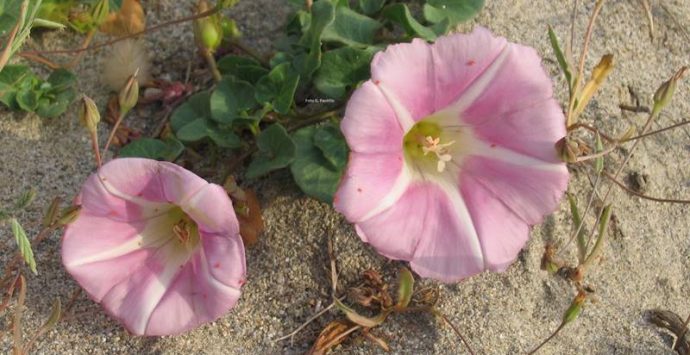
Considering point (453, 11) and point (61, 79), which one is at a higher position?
point (453, 11)

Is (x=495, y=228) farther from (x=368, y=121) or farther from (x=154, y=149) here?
(x=154, y=149)

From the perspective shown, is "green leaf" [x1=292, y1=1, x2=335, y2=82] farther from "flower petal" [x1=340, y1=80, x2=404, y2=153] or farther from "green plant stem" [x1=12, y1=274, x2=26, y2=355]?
"green plant stem" [x1=12, y1=274, x2=26, y2=355]

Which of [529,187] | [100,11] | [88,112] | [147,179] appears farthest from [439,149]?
[100,11]

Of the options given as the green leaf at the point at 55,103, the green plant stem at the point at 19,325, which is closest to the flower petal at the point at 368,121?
the green plant stem at the point at 19,325

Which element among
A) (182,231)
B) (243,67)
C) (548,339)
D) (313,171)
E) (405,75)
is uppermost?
(405,75)

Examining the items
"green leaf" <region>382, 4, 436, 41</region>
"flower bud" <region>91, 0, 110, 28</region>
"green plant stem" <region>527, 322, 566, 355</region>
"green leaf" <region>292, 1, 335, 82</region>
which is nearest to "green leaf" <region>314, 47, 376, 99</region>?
"green leaf" <region>292, 1, 335, 82</region>

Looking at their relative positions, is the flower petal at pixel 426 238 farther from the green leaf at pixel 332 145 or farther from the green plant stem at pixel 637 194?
the green plant stem at pixel 637 194

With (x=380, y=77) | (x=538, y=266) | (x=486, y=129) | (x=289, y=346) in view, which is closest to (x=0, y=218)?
(x=289, y=346)
